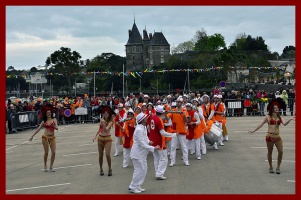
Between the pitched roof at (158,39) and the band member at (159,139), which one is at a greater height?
the pitched roof at (158,39)

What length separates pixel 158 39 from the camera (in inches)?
6850

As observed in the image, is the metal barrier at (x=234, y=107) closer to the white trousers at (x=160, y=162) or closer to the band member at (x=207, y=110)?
the band member at (x=207, y=110)

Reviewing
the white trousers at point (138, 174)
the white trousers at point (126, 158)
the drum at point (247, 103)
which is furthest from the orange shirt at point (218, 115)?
the drum at point (247, 103)

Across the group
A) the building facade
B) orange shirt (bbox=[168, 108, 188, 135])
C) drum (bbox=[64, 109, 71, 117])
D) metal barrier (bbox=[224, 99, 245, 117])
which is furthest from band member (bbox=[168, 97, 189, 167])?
the building facade

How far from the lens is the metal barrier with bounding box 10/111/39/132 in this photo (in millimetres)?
27359

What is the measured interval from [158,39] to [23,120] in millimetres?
147781

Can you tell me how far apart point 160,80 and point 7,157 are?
92892 millimetres

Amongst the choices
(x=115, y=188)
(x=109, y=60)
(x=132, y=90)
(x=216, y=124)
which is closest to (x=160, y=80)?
(x=132, y=90)

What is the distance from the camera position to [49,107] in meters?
14.0

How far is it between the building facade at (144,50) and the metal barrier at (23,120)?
145 metres

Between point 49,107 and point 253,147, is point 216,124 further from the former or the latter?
point 49,107

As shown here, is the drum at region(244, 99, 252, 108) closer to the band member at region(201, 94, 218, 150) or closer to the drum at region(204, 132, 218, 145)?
the band member at region(201, 94, 218, 150)

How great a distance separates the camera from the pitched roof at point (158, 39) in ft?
570

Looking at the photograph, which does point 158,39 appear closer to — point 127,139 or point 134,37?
point 134,37
